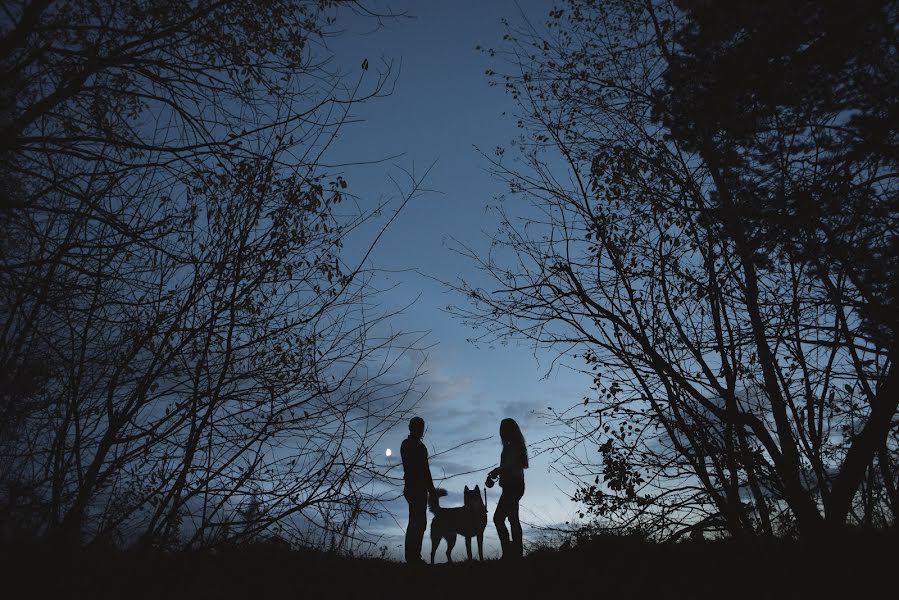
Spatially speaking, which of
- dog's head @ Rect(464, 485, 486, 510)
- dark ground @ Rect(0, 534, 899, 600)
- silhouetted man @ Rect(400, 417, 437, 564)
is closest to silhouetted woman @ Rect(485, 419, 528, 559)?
silhouetted man @ Rect(400, 417, 437, 564)

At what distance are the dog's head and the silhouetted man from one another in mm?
2928

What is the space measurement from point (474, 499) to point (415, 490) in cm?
344

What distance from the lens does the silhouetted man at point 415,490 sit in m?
7.11

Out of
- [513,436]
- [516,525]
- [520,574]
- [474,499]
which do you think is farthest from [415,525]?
[474,499]

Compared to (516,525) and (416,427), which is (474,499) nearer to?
(516,525)

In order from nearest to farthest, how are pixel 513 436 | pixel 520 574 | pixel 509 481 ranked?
pixel 520 574
pixel 509 481
pixel 513 436

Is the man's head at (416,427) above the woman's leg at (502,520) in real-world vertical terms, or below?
above

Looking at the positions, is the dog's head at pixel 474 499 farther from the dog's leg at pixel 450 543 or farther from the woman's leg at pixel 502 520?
the woman's leg at pixel 502 520

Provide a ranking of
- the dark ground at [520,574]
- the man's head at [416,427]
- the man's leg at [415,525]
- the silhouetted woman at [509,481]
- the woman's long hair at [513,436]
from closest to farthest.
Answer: the dark ground at [520,574] → the man's leg at [415,525] → the man's head at [416,427] → the silhouetted woman at [509,481] → the woman's long hair at [513,436]

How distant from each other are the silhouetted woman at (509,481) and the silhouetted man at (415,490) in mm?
1014

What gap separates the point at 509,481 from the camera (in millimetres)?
7922

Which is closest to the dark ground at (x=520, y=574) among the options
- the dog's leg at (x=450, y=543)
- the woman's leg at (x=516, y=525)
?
the woman's leg at (x=516, y=525)

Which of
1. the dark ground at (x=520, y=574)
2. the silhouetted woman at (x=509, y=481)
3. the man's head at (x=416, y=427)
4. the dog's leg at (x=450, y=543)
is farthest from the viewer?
the dog's leg at (x=450, y=543)

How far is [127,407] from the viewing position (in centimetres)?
404
